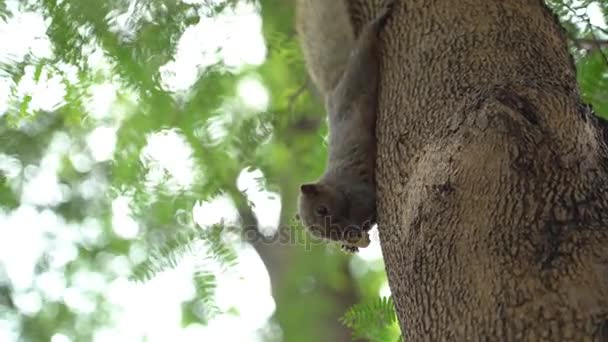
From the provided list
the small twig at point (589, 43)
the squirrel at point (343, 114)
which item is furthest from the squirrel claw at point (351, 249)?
the small twig at point (589, 43)

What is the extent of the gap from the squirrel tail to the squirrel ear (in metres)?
0.43

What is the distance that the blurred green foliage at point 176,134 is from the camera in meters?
2.28

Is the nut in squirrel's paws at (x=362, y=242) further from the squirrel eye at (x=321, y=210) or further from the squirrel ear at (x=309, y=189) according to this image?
the squirrel ear at (x=309, y=189)

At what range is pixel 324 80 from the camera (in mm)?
2682

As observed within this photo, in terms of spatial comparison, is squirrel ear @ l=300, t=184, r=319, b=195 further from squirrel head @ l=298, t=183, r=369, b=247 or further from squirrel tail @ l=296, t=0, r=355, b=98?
squirrel tail @ l=296, t=0, r=355, b=98

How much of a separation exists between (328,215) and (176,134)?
2.06 feet

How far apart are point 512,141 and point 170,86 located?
148cm

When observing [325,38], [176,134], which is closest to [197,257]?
[176,134]

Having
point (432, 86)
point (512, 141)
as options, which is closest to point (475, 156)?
point (512, 141)

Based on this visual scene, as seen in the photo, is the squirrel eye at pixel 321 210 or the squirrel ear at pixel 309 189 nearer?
the squirrel ear at pixel 309 189

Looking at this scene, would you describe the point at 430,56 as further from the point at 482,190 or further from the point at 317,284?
the point at 317,284

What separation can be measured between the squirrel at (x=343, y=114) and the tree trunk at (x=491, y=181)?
282mm

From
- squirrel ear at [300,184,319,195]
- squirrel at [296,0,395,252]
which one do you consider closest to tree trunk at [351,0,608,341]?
squirrel at [296,0,395,252]

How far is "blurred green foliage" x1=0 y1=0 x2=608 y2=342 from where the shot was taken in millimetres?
2275
